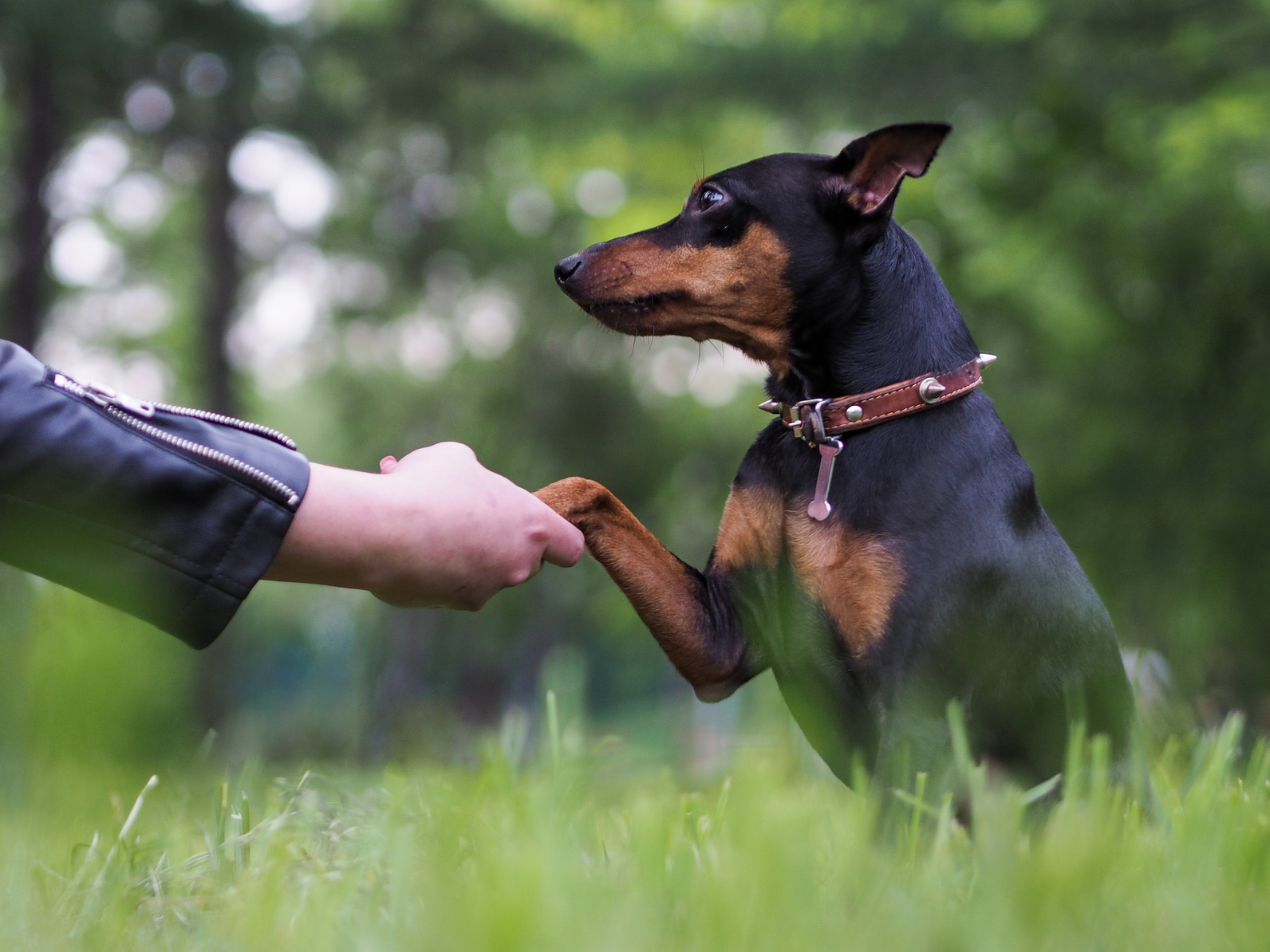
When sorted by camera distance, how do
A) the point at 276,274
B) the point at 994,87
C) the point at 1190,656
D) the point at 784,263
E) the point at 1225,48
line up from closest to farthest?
the point at 784,263, the point at 1190,656, the point at 1225,48, the point at 994,87, the point at 276,274

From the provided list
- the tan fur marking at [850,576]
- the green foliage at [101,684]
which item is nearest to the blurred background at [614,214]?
the green foliage at [101,684]

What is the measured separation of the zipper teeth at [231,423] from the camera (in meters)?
1.94

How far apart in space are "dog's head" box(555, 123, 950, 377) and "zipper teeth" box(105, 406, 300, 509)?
4.15 feet

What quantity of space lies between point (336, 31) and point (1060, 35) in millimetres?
6210

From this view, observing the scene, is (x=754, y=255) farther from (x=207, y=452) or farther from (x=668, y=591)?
(x=207, y=452)

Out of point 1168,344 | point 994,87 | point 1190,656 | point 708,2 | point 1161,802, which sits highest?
point 708,2

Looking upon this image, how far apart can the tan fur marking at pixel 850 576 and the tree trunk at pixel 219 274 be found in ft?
30.8

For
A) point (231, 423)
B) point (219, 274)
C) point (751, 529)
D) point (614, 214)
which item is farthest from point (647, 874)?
point (614, 214)

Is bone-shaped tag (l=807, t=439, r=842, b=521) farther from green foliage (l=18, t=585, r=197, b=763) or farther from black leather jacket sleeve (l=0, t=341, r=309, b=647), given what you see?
green foliage (l=18, t=585, r=197, b=763)

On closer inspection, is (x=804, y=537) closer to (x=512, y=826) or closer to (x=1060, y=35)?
(x=512, y=826)

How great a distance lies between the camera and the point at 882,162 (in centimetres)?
283

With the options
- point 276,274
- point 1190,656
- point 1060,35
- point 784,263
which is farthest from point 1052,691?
point 276,274

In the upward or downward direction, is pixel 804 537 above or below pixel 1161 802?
above

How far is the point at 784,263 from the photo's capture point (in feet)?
9.50
